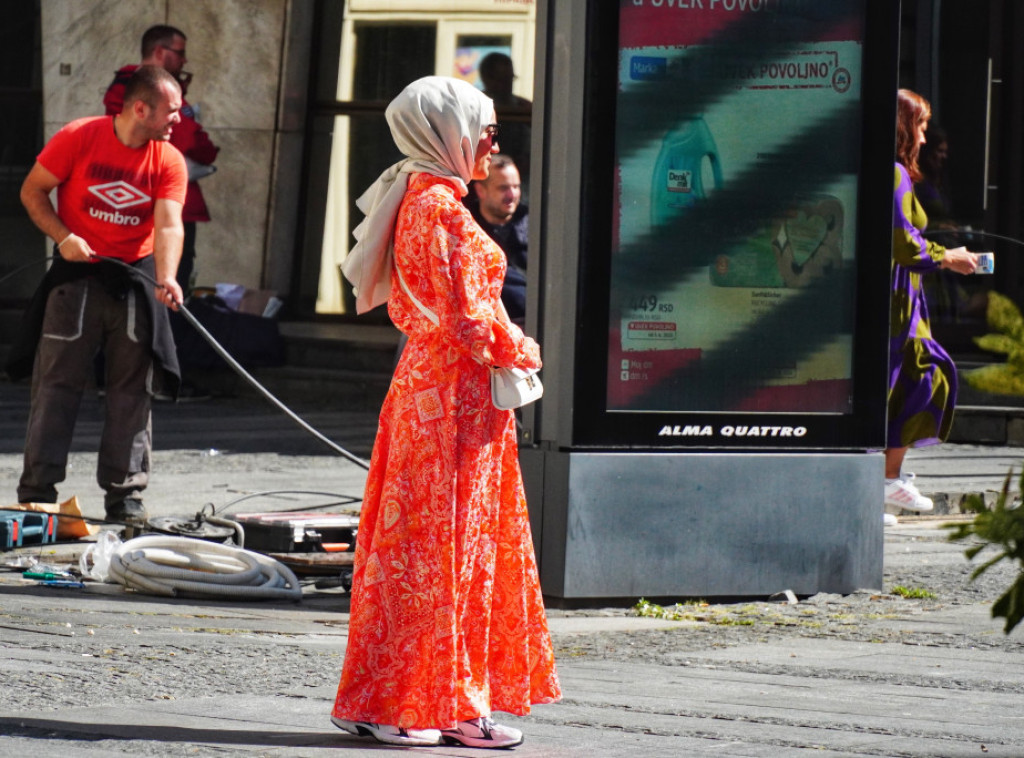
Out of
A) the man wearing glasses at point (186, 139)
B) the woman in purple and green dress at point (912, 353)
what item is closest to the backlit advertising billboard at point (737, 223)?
the woman in purple and green dress at point (912, 353)

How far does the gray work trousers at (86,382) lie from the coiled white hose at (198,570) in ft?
4.48

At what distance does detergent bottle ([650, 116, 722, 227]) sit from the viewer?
6.99m

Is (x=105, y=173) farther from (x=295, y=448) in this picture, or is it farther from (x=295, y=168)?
(x=295, y=168)

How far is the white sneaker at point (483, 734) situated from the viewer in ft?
15.1

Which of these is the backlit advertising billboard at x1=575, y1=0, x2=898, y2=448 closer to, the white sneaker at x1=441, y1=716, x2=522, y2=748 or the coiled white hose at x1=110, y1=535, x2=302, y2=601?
the coiled white hose at x1=110, y1=535, x2=302, y2=601

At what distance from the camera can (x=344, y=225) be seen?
1662cm

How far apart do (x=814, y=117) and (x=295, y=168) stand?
9906 millimetres

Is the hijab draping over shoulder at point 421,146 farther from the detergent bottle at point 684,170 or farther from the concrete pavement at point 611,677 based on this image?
the detergent bottle at point 684,170

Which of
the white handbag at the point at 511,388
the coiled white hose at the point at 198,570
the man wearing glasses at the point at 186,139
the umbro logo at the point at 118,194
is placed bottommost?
the coiled white hose at the point at 198,570

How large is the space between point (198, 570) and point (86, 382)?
1.80m

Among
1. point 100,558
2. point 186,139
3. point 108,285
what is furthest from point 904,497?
point 186,139

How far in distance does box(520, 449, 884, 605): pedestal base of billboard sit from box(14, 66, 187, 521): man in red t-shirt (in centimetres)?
219

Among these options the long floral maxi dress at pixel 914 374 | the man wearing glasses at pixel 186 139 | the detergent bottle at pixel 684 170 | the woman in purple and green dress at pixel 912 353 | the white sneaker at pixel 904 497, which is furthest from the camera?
the man wearing glasses at pixel 186 139

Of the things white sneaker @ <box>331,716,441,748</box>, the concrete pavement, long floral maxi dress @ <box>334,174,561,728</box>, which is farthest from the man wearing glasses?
white sneaker @ <box>331,716,441,748</box>
